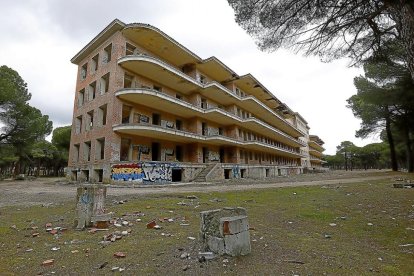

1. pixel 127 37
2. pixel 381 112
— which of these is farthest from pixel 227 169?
pixel 381 112

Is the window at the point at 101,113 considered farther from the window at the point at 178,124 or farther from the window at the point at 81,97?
the window at the point at 178,124

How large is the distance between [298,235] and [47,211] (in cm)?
703

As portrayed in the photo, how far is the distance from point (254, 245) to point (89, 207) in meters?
3.66

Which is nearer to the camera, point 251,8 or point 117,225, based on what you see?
point 117,225

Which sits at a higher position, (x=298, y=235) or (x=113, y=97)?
(x=113, y=97)

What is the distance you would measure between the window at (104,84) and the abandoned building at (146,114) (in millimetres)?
88

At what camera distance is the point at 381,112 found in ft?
95.6

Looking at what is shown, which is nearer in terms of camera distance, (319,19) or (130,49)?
(319,19)

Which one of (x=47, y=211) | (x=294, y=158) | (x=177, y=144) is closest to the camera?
(x=47, y=211)

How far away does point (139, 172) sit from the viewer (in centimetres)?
1880

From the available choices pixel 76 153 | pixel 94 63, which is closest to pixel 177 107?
Answer: pixel 94 63

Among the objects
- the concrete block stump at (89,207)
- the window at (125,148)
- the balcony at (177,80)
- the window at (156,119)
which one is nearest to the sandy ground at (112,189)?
the concrete block stump at (89,207)

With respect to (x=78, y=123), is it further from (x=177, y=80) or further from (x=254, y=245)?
(x=254, y=245)

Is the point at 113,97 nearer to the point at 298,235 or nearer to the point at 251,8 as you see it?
the point at 251,8
